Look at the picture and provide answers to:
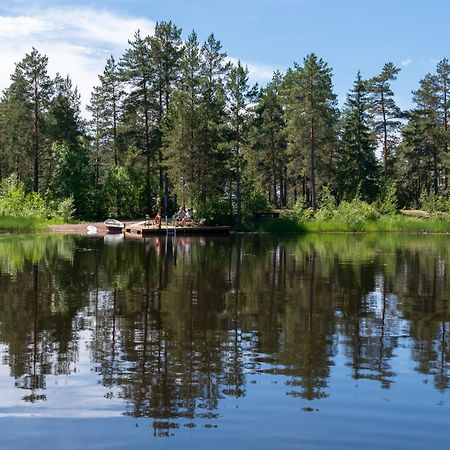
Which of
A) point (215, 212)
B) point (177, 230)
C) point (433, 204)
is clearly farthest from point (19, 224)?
point (433, 204)

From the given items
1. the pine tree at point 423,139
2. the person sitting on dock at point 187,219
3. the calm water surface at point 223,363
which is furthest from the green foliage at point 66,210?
the pine tree at point 423,139

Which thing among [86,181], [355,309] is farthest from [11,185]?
[355,309]

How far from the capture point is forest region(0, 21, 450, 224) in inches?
2111

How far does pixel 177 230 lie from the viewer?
44219 mm

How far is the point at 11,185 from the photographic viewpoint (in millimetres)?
57719

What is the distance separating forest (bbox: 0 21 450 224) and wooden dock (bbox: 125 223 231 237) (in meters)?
4.34

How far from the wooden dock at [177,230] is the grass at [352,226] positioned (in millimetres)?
5178

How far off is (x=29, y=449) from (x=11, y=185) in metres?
55.6

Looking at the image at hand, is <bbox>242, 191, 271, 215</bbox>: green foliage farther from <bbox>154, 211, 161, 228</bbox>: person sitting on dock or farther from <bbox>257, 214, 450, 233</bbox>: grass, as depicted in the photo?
<bbox>154, 211, 161, 228</bbox>: person sitting on dock

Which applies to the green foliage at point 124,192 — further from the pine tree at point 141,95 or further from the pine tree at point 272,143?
the pine tree at point 272,143

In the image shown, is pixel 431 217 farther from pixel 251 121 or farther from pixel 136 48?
pixel 136 48

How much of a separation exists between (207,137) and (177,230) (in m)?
12.9

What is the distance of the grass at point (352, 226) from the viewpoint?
50.0 meters

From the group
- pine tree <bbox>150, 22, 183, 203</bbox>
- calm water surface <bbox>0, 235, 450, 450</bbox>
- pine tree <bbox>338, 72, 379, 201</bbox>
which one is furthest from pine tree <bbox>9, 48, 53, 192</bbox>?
calm water surface <bbox>0, 235, 450, 450</bbox>
